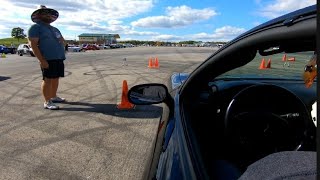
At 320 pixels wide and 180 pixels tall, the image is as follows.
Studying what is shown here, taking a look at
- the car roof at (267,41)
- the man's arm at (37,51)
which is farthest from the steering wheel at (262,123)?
the man's arm at (37,51)

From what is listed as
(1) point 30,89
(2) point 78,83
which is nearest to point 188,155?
(1) point 30,89

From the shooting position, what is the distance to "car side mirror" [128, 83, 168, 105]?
8.73ft

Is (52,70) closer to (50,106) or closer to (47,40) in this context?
(47,40)

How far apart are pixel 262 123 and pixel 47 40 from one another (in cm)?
586

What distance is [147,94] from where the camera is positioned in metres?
2.81

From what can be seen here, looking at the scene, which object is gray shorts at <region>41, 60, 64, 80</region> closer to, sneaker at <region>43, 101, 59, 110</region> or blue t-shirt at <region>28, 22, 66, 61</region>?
blue t-shirt at <region>28, 22, 66, 61</region>

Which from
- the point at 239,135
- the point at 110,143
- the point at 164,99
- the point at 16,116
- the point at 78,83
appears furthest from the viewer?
the point at 78,83

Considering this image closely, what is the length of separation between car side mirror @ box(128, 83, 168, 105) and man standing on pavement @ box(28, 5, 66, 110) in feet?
16.1

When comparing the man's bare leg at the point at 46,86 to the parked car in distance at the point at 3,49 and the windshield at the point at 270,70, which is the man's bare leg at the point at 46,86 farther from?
the parked car in distance at the point at 3,49

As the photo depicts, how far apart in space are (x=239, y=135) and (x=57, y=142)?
11.9 feet

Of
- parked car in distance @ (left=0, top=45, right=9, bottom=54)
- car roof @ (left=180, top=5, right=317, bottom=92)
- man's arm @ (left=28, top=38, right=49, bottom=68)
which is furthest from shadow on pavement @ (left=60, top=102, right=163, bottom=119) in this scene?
parked car in distance @ (left=0, top=45, right=9, bottom=54)

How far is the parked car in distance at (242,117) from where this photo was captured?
1.32 meters

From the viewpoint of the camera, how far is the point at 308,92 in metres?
3.02

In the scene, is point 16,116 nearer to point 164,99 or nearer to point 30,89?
point 30,89
